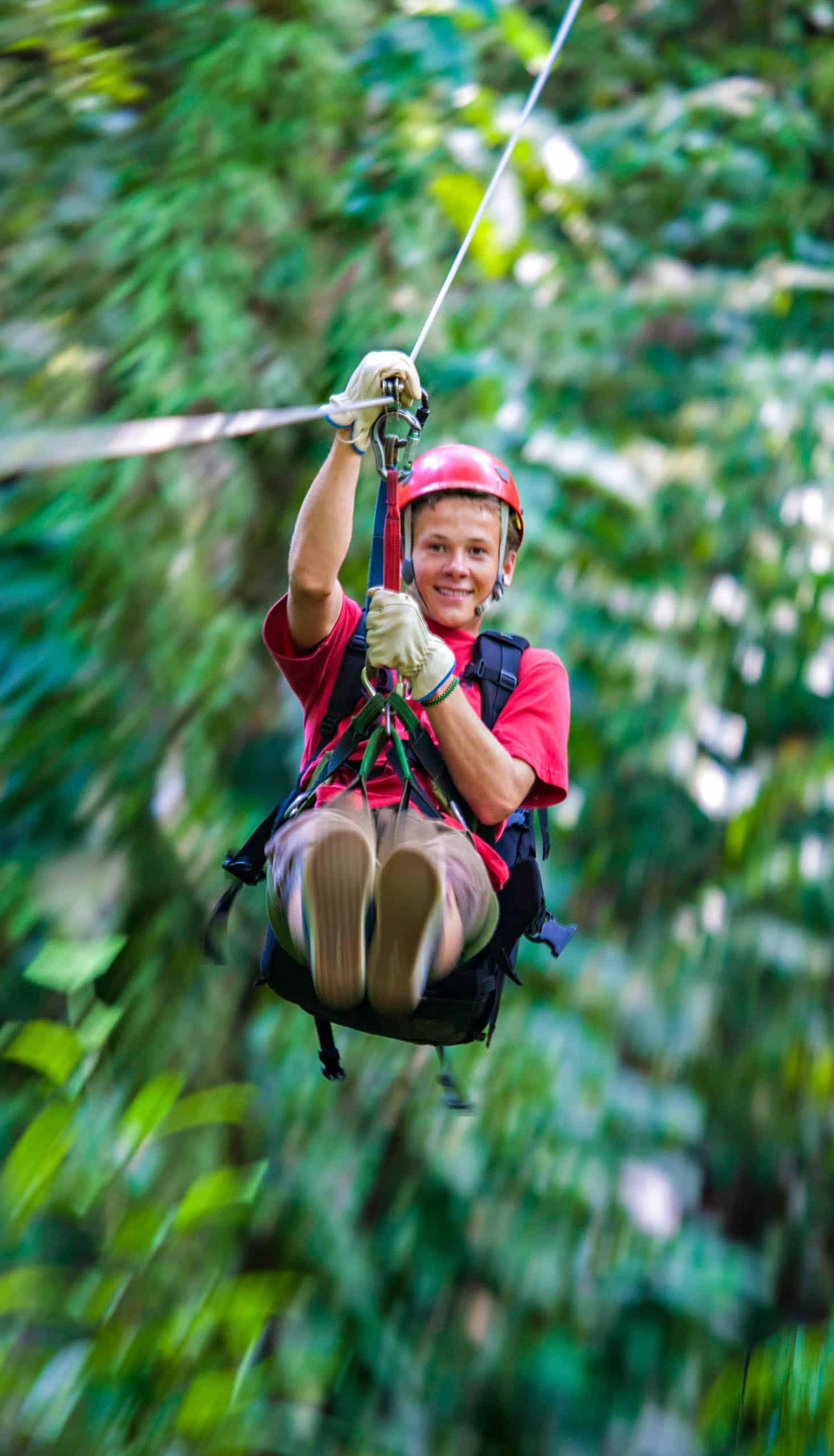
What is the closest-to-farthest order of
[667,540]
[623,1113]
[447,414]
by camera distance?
[447,414] < [623,1113] < [667,540]

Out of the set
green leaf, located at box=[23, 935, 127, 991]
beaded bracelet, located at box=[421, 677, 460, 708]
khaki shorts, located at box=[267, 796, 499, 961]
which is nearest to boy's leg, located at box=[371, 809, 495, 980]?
khaki shorts, located at box=[267, 796, 499, 961]

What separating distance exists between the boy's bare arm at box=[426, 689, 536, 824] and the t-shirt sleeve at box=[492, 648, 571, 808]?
0.04 meters

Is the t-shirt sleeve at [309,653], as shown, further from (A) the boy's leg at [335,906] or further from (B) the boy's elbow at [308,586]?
(A) the boy's leg at [335,906]

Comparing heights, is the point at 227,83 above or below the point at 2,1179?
above

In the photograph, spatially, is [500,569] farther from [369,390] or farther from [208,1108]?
[208,1108]

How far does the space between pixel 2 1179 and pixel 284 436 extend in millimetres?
1697

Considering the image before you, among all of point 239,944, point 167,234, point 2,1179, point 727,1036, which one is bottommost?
point 727,1036

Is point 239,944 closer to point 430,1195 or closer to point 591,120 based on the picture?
point 430,1195

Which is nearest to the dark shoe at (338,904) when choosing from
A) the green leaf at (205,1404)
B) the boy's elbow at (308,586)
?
the boy's elbow at (308,586)

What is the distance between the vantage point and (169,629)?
286 cm

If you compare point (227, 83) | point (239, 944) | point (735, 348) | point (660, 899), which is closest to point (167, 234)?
point (227, 83)

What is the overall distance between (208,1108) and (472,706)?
1.32 metres

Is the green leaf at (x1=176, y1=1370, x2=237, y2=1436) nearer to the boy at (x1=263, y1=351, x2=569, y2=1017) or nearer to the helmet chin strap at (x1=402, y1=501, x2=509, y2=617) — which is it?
the boy at (x1=263, y1=351, x2=569, y2=1017)

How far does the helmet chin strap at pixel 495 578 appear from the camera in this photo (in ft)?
5.06
